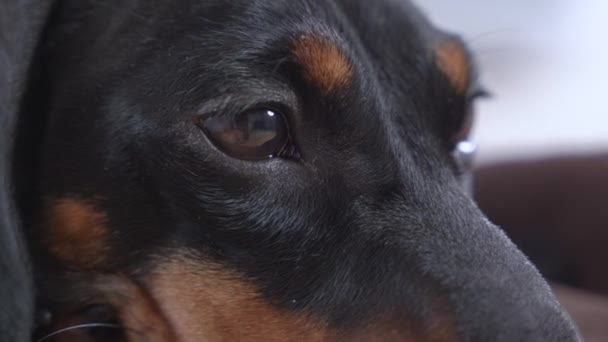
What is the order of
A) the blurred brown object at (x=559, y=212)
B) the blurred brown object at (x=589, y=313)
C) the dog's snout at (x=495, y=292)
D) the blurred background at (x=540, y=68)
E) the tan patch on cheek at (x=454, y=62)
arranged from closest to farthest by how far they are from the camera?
the dog's snout at (x=495, y=292)
the tan patch on cheek at (x=454, y=62)
the blurred brown object at (x=589, y=313)
the blurred brown object at (x=559, y=212)
the blurred background at (x=540, y=68)

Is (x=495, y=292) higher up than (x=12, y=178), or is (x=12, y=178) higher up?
(x=495, y=292)

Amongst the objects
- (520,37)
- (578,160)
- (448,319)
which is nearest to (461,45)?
(448,319)

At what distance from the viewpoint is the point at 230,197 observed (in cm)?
138

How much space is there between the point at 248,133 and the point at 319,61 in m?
0.16

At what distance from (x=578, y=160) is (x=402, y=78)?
1.69 meters

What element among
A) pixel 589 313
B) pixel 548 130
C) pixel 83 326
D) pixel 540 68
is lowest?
pixel 83 326

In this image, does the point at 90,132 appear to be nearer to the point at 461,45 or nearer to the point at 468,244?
the point at 468,244

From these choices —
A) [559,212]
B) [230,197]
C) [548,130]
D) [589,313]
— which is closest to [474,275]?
[230,197]

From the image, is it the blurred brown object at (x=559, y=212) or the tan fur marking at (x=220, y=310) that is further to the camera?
the blurred brown object at (x=559, y=212)

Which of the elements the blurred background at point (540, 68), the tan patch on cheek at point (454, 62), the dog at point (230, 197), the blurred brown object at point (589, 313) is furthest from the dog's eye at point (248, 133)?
the blurred background at point (540, 68)

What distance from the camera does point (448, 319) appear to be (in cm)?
128

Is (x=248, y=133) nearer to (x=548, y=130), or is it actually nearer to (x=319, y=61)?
(x=319, y=61)

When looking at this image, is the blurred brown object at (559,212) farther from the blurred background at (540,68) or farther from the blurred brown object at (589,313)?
the blurred background at (540,68)

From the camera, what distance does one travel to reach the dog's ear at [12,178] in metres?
1.34
